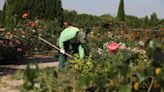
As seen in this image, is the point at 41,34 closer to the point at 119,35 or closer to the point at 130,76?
the point at 119,35

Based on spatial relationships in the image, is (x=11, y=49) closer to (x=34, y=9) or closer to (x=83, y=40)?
(x=83, y=40)

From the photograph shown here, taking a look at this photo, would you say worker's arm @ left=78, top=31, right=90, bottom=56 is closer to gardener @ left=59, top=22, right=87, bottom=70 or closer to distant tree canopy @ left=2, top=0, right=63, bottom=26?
gardener @ left=59, top=22, right=87, bottom=70

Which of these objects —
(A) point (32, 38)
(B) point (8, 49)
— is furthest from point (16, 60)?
(A) point (32, 38)

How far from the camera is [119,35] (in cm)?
1744

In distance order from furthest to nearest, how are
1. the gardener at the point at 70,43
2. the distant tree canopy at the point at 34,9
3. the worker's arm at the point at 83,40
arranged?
the distant tree canopy at the point at 34,9, the gardener at the point at 70,43, the worker's arm at the point at 83,40

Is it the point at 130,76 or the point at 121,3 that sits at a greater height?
the point at 121,3

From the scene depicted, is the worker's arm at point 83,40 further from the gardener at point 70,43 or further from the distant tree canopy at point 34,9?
the distant tree canopy at point 34,9

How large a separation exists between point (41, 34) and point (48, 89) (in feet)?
39.0

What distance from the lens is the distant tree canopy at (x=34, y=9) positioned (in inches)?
685

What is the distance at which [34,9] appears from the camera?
1741 centimetres

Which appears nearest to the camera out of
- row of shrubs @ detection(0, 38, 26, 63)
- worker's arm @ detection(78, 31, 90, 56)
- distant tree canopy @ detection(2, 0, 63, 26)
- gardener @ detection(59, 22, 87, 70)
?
worker's arm @ detection(78, 31, 90, 56)

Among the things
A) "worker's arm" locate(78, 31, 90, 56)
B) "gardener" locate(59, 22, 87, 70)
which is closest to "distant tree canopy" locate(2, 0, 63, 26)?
"gardener" locate(59, 22, 87, 70)

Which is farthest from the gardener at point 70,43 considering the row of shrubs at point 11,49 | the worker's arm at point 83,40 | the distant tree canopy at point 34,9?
the distant tree canopy at point 34,9

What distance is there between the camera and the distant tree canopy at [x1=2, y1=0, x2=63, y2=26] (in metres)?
17.4
